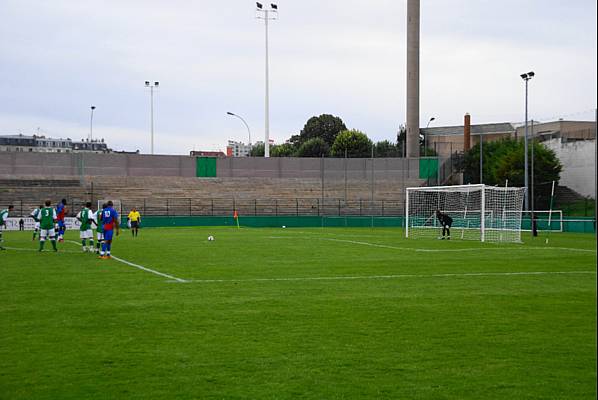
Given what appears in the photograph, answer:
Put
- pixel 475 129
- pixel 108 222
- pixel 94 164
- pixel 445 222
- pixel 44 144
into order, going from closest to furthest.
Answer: pixel 108 222, pixel 445 222, pixel 94 164, pixel 475 129, pixel 44 144

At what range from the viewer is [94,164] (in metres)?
75.6

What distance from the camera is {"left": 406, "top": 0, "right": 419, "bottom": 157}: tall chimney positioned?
278 feet

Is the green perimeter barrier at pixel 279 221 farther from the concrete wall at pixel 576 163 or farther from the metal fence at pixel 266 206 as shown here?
the concrete wall at pixel 576 163

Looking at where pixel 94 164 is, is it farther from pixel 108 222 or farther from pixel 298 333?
pixel 298 333

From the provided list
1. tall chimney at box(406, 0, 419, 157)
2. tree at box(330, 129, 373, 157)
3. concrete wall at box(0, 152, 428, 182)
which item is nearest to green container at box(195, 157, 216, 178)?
concrete wall at box(0, 152, 428, 182)

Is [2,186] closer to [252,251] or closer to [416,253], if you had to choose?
[252,251]

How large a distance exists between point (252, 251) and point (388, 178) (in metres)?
51.6

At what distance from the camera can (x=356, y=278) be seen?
60.3 ft

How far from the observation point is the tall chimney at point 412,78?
8475cm

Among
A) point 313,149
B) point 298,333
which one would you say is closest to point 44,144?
point 313,149

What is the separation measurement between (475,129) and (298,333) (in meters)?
104

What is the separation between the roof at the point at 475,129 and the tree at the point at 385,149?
19.5 feet

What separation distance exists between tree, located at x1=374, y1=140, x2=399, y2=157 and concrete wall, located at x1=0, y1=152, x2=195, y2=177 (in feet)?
115

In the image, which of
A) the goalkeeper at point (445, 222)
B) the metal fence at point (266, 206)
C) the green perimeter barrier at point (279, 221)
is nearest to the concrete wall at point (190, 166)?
the metal fence at point (266, 206)
